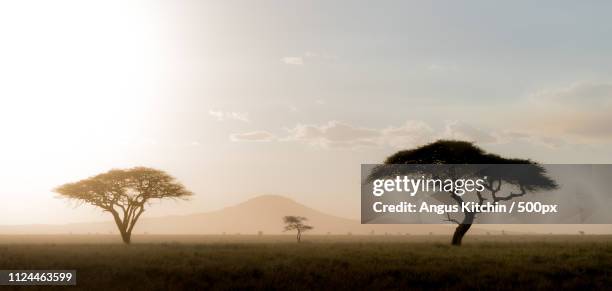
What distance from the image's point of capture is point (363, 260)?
26.8m

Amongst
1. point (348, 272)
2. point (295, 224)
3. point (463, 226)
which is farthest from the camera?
point (295, 224)

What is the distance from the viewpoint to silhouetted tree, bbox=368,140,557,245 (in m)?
43.1

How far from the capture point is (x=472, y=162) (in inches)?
1751

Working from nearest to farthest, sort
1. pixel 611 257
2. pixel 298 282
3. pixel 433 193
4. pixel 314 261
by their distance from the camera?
pixel 298 282 → pixel 314 261 → pixel 611 257 → pixel 433 193

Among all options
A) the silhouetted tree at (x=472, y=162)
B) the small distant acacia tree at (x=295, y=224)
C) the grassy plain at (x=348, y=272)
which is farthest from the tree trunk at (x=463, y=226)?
the small distant acacia tree at (x=295, y=224)

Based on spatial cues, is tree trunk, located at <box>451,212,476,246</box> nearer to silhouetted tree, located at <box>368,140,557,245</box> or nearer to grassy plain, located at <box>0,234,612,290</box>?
silhouetted tree, located at <box>368,140,557,245</box>

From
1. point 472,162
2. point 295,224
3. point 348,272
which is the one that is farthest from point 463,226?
point 295,224

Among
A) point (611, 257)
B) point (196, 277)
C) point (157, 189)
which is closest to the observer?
point (196, 277)

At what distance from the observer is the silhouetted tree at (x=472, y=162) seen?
43.1 meters

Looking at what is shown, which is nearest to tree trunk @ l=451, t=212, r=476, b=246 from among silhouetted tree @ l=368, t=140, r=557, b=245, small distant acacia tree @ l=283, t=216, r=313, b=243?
silhouetted tree @ l=368, t=140, r=557, b=245

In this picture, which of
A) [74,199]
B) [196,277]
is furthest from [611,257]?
[74,199]

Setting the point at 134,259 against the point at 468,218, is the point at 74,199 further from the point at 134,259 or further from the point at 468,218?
the point at 468,218

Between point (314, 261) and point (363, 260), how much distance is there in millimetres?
2432

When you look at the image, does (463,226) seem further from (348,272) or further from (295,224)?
(295,224)
